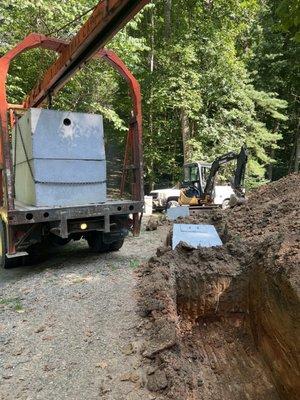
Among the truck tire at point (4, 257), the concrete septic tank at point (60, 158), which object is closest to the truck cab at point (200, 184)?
the concrete septic tank at point (60, 158)

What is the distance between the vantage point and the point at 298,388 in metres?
4.01

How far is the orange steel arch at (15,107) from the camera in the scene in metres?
5.53

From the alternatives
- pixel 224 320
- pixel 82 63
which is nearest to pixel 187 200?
pixel 224 320

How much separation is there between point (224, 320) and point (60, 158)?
A: 360 cm

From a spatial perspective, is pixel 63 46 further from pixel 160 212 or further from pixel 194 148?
pixel 194 148

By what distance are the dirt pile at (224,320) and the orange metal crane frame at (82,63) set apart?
5.82 ft

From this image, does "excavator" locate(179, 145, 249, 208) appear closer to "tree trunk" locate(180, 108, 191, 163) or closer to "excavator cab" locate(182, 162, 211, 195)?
"excavator cab" locate(182, 162, 211, 195)

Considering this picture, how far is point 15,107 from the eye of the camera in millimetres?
7773

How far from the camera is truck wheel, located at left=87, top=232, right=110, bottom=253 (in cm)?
707

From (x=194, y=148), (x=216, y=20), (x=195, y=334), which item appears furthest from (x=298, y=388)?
(x=216, y=20)

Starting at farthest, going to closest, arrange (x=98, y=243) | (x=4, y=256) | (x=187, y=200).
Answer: (x=187, y=200), (x=98, y=243), (x=4, y=256)

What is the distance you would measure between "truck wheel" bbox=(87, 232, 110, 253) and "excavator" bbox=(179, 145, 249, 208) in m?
6.37

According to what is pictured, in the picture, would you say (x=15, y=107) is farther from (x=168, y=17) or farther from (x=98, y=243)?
(x=168, y=17)

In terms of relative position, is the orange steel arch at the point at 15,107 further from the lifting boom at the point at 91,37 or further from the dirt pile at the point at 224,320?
the dirt pile at the point at 224,320
